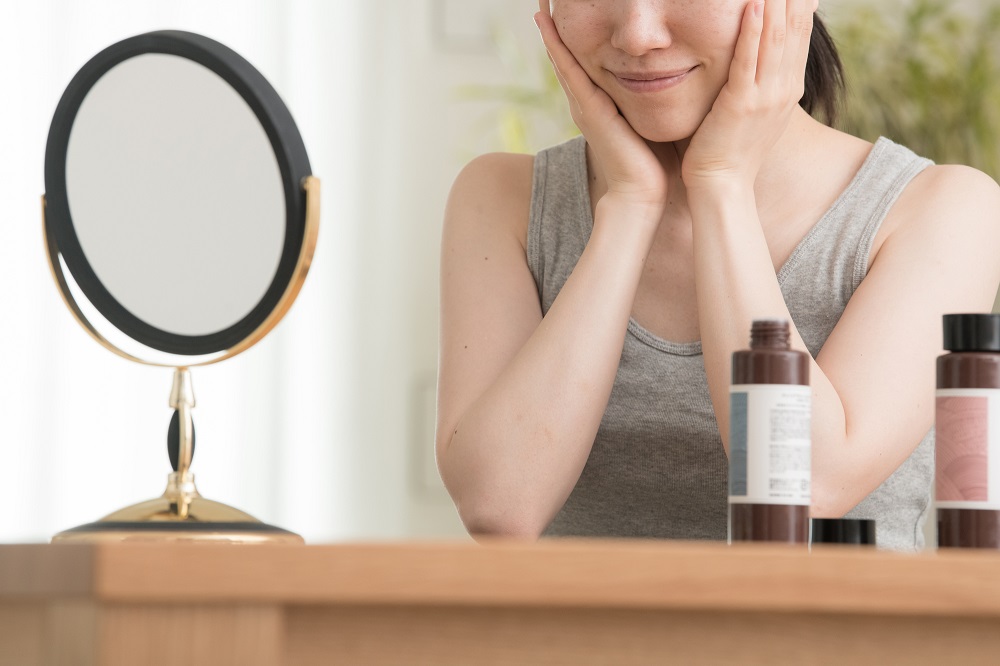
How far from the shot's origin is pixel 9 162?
8.71 ft

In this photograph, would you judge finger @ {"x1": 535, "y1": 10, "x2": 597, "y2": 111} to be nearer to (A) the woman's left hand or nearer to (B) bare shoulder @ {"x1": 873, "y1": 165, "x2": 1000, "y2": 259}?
(A) the woman's left hand

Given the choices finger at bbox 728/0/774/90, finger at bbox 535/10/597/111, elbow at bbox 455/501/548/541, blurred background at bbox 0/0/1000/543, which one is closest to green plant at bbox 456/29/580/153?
blurred background at bbox 0/0/1000/543

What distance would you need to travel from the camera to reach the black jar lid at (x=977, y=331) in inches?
29.0

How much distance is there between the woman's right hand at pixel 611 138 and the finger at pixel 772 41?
0.44 ft

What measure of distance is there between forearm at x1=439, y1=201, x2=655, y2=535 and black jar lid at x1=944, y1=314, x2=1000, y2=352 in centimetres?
40

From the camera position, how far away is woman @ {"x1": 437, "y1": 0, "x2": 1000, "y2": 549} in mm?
1041

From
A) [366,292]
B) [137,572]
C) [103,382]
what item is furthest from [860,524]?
[366,292]

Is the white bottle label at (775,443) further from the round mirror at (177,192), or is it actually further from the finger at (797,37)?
the finger at (797,37)

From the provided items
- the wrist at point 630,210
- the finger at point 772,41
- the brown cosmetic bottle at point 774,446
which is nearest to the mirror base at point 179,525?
the brown cosmetic bottle at point 774,446

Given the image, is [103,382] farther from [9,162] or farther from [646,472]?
[646,472]

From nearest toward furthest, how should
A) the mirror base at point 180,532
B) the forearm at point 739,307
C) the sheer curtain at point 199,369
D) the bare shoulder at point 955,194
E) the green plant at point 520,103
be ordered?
the mirror base at point 180,532 → the forearm at point 739,307 → the bare shoulder at point 955,194 → the sheer curtain at point 199,369 → the green plant at point 520,103

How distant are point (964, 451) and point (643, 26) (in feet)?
1.71

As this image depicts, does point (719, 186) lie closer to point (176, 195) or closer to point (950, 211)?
point (950, 211)

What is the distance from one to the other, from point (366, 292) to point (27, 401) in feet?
3.00
